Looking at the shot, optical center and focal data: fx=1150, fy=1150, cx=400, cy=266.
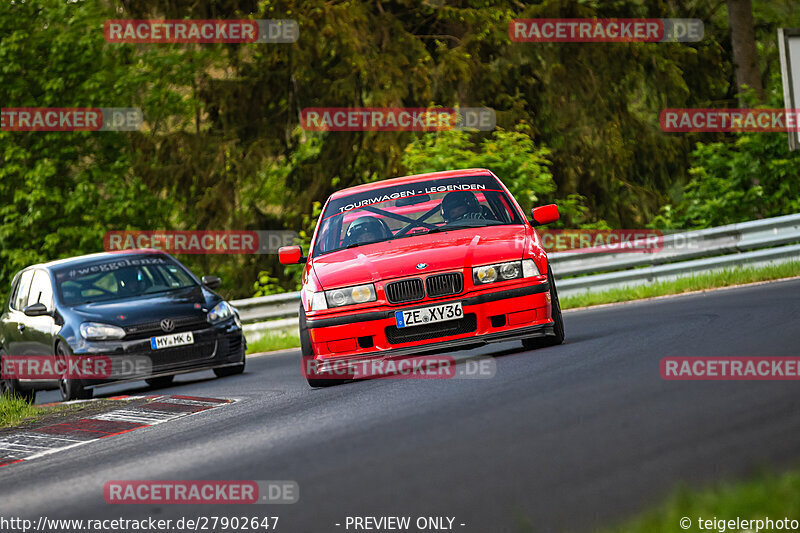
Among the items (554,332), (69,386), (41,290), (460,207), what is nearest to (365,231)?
(460,207)

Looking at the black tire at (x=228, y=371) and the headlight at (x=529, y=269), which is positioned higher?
the headlight at (x=529, y=269)

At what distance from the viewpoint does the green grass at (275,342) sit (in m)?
18.5

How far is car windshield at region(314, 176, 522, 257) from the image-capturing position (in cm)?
1070

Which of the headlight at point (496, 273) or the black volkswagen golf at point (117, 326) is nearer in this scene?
the headlight at point (496, 273)

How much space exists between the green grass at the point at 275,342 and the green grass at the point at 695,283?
14.6 feet

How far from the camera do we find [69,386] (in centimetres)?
1311

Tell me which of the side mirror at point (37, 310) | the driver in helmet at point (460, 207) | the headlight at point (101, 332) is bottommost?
the headlight at point (101, 332)

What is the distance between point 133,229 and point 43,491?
→ 69.9 feet

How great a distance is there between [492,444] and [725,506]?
7.37 ft

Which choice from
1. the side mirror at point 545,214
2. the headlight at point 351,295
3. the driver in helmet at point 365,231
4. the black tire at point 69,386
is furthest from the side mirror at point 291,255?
the black tire at point 69,386

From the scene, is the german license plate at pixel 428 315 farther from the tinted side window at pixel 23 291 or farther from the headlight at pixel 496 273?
the tinted side window at pixel 23 291

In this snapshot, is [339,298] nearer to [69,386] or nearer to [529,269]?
[529,269]

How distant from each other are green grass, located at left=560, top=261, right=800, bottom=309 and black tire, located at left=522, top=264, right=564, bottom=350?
623 centimetres

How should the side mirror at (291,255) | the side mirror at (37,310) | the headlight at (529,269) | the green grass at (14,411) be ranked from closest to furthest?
the headlight at (529,269)
the side mirror at (291,255)
the green grass at (14,411)
the side mirror at (37,310)
